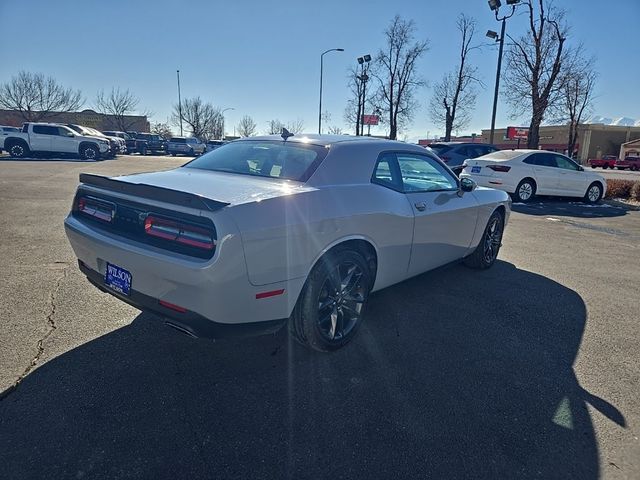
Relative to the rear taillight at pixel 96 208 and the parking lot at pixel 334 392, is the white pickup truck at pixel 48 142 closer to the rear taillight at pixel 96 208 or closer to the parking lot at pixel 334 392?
the parking lot at pixel 334 392

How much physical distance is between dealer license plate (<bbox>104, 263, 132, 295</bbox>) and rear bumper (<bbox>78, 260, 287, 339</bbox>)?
0.16 feet

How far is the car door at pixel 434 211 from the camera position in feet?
12.1

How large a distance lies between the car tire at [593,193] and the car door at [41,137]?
2555cm

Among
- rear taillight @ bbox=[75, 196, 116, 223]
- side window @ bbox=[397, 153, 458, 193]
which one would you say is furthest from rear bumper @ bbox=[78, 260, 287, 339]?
side window @ bbox=[397, 153, 458, 193]

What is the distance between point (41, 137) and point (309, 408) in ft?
85.5

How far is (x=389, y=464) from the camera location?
6.67ft

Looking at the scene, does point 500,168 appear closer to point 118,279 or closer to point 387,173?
point 387,173

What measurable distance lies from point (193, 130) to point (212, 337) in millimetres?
70056

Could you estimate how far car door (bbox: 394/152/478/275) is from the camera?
3.68 m

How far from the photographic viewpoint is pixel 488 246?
5.17 metres

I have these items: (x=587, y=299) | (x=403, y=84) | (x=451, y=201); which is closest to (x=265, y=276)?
(x=451, y=201)

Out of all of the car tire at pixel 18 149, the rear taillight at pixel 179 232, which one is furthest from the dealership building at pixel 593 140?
the rear taillight at pixel 179 232

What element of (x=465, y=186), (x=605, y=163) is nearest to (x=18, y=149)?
(x=465, y=186)

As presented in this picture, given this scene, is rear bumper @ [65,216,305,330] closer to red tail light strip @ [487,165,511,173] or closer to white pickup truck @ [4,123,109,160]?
red tail light strip @ [487,165,511,173]
